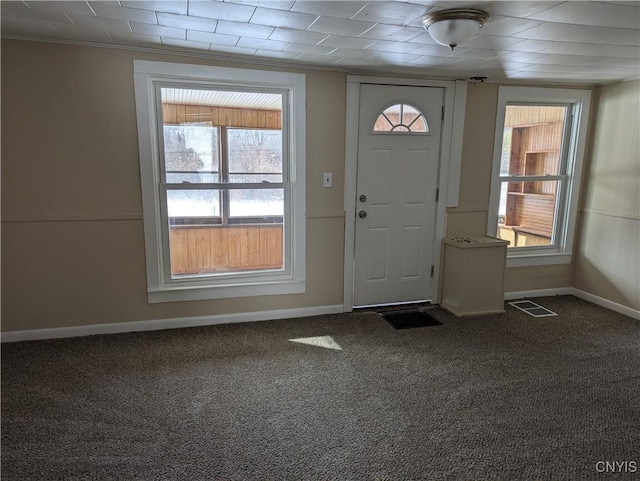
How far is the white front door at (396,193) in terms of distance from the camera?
360 cm

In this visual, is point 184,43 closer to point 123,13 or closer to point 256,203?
point 123,13

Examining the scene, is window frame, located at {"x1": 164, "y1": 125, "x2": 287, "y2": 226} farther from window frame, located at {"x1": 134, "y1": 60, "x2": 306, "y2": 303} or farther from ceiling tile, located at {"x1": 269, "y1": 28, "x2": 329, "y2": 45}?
ceiling tile, located at {"x1": 269, "y1": 28, "x2": 329, "y2": 45}

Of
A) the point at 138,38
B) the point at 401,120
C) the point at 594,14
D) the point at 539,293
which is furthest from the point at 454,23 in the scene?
the point at 539,293

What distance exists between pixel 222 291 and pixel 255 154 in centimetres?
117

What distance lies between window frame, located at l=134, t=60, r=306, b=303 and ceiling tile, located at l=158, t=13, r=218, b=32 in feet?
2.17

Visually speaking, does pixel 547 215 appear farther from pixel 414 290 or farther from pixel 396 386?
pixel 396 386

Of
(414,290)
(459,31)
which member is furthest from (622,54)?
(414,290)

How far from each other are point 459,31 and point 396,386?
2037mm

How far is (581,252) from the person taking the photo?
4.26 meters

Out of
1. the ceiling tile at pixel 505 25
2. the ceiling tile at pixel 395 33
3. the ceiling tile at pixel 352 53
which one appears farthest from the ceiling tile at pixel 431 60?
the ceiling tile at pixel 505 25

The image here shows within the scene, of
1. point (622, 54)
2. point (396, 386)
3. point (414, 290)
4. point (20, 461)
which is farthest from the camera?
point (414, 290)

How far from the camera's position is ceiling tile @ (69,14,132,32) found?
2.29 m

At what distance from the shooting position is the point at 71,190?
2.95m

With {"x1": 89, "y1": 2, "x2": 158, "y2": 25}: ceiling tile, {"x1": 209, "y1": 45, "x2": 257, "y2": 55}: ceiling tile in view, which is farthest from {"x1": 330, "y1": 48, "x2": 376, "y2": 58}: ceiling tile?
{"x1": 89, "y1": 2, "x2": 158, "y2": 25}: ceiling tile
